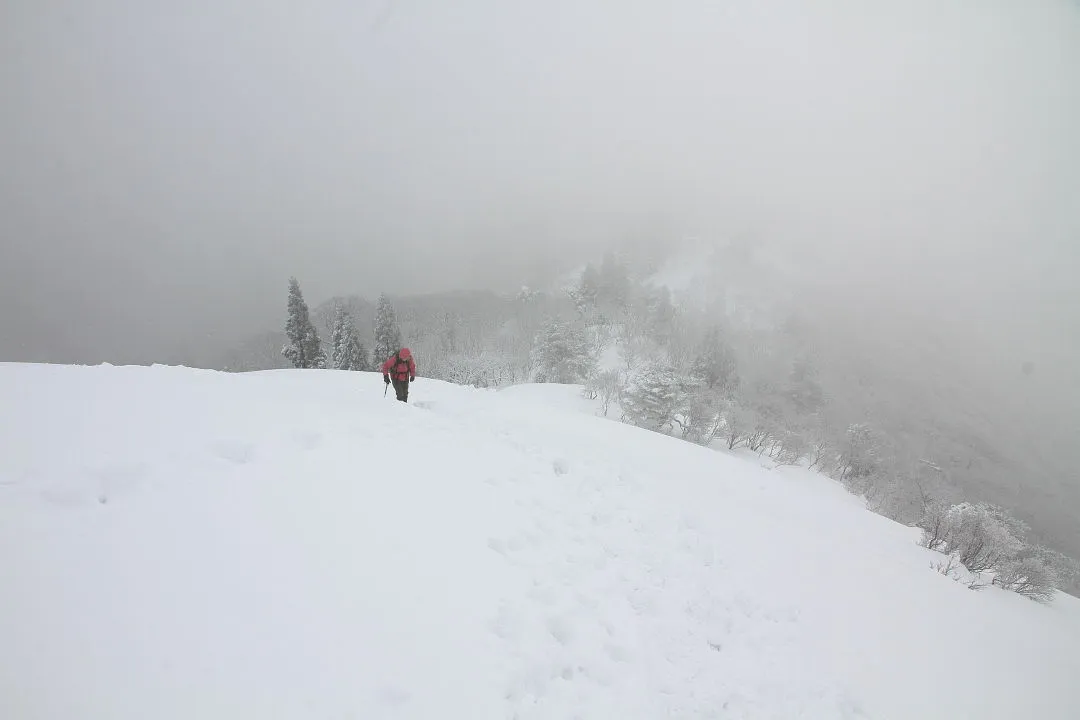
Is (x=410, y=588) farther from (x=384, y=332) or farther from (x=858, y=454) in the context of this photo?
(x=858, y=454)

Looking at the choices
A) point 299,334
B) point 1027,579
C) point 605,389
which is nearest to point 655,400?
point 605,389

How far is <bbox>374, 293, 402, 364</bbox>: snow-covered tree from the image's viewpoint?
4488 centimetres

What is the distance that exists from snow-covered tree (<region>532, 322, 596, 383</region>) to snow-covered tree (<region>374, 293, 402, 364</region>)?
59.9ft

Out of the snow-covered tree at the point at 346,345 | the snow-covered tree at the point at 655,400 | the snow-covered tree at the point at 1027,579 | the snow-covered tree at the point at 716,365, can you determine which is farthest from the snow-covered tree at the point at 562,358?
the snow-covered tree at the point at 1027,579

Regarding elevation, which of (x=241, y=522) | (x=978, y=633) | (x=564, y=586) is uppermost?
(x=241, y=522)

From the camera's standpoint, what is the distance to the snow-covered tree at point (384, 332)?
147 feet

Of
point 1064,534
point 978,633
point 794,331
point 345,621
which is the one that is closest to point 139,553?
point 345,621

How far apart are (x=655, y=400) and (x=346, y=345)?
32.2 meters

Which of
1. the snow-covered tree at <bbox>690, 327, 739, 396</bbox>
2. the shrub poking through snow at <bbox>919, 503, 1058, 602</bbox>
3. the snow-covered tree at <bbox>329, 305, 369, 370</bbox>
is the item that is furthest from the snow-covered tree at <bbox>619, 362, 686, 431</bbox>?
the snow-covered tree at <bbox>329, 305, 369, 370</bbox>

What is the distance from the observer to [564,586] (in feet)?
15.1

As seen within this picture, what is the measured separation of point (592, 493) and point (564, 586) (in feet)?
7.94

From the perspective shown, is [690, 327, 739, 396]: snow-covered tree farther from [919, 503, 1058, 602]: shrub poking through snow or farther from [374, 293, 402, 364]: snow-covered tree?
[919, 503, 1058, 602]: shrub poking through snow

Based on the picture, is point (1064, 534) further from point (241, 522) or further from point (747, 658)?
point (241, 522)

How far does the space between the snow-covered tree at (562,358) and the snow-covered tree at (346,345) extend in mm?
21643
